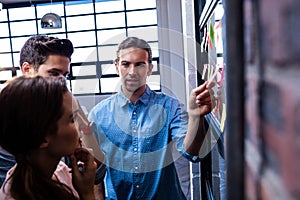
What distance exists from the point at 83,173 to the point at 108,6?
23.9ft

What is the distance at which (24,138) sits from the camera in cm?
111

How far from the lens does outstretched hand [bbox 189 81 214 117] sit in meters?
1.43

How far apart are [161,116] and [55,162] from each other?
0.81m

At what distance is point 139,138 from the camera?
1896mm

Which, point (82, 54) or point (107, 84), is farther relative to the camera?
point (82, 54)

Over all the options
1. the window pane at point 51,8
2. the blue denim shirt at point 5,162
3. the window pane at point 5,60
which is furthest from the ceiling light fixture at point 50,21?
the blue denim shirt at point 5,162

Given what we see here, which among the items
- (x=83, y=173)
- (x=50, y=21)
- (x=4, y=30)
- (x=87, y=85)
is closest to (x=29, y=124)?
(x=83, y=173)

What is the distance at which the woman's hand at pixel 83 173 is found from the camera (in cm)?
131

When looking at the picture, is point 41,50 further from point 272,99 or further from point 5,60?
point 5,60

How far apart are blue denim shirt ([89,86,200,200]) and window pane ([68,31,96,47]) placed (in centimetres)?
656

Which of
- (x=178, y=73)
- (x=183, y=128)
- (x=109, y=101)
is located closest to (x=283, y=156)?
(x=183, y=128)

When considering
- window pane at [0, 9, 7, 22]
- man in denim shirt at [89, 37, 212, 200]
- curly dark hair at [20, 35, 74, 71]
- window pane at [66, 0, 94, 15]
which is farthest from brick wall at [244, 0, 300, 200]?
window pane at [0, 9, 7, 22]

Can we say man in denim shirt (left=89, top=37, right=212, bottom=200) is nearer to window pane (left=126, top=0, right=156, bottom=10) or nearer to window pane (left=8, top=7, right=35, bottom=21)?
window pane (left=126, top=0, right=156, bottom=10)

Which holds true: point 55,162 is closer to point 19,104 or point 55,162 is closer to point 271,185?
point 19,104
